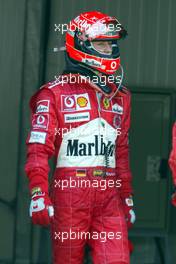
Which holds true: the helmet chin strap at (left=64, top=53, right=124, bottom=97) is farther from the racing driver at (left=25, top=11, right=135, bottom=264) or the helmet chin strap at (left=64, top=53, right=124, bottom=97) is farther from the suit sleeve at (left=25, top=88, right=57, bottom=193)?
the suit sleeve at (left=25, top=88, right=57, bottom=193)

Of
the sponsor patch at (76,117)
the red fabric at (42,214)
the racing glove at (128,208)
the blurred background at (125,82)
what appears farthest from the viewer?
the blurred background at (125,82)

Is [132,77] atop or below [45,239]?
atop

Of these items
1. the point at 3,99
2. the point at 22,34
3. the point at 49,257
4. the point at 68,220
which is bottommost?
the point at 49,257

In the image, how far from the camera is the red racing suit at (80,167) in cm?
508

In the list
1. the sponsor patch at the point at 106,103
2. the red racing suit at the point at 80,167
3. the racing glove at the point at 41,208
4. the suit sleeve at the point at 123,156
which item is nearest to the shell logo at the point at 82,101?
the red racing suit at the point at 80,167

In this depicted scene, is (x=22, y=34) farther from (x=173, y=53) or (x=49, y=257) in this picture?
(x=49, y=257)

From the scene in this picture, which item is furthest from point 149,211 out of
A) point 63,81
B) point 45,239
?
point 63,81

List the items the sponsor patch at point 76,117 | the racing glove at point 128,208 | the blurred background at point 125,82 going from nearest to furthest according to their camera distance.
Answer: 1. the sponsor patch at point 76,117
2. the racing glove at point 128,208
3. the blurred background at point 125,82

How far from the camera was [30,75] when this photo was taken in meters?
6.34

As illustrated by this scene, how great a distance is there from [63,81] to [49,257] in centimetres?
168

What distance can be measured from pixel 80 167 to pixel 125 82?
1.43 metres

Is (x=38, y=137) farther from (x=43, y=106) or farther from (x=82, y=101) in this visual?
(x=82, y=101)

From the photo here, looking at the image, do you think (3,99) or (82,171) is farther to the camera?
(3,99)

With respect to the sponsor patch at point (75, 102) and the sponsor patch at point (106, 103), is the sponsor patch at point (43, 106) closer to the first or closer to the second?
the sponsor patch at point (75, 102)
